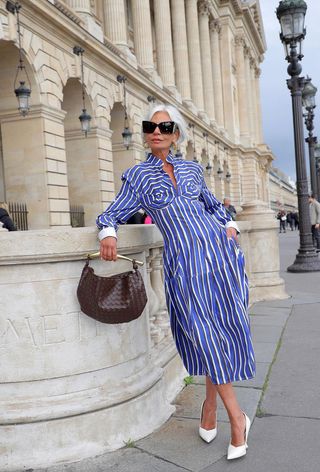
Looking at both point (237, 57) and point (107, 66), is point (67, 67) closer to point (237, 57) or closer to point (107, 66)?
point (107, 66)

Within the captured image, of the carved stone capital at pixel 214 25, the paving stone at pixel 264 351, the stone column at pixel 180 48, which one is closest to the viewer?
the paving stone at pixel 264 351

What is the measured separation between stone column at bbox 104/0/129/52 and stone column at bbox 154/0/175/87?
685 cm

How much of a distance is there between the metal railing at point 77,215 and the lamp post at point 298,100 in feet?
31.6

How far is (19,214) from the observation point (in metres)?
16.1

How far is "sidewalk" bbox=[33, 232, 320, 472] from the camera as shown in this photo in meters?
2.90

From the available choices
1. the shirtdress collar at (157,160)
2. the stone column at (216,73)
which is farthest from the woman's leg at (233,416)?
the stone column at (216,73)

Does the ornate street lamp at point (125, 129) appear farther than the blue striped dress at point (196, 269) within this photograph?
Yes

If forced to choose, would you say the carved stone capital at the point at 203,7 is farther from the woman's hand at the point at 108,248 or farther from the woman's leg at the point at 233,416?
the woman's leg at the point at 233,416

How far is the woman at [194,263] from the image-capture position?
2.90 meters

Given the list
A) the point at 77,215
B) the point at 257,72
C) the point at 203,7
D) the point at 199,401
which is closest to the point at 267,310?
the point at 199,401

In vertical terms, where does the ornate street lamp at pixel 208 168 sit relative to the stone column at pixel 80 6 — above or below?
below

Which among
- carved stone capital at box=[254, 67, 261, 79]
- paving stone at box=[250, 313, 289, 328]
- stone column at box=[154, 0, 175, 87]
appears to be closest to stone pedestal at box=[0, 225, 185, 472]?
paving stone at box=[250, 313, 289, 328]

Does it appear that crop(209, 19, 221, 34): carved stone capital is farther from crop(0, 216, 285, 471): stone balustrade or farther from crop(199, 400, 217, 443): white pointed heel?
crop(199, 400, 217, 443): white pointed heel

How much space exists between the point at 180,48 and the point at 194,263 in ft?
109
